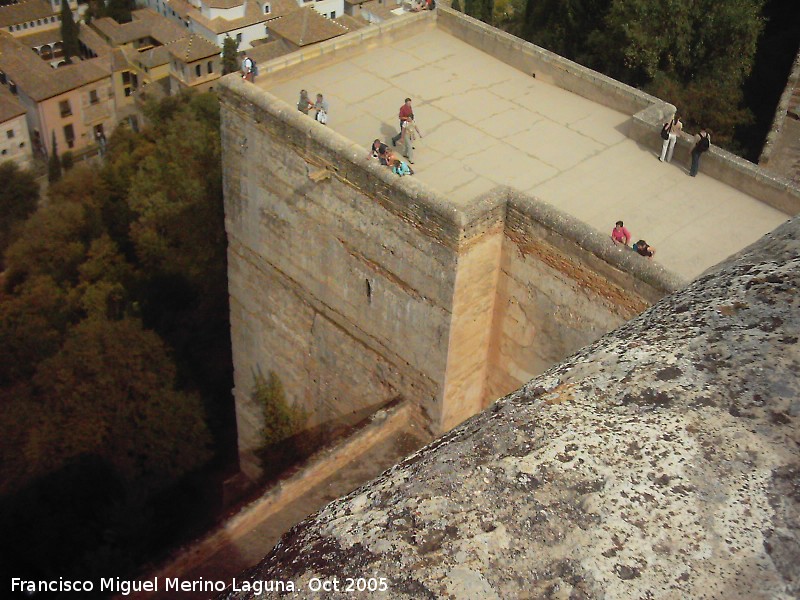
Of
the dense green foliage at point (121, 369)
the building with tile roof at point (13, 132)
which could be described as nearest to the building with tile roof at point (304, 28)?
the building with tile roof at point (13, 132)

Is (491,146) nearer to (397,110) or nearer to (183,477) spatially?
(397,110)

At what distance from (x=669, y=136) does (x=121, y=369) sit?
→ 563 inches

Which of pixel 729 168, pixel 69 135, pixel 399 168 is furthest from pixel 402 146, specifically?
pixel 69 135

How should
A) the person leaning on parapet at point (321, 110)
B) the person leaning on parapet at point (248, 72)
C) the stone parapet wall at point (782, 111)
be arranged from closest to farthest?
the person leaning on parapet at point (321, 110)
the person leaning on parapet at point (248, 72)
the stone parapet wall at point (782, 111)

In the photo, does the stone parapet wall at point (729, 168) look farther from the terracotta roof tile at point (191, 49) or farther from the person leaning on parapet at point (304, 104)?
the terracotta roof tile at point (191, 49)

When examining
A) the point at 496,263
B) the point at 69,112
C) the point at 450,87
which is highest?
the point at 450,87

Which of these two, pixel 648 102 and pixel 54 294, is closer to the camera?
pixel 648 102

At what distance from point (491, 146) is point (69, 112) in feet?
172

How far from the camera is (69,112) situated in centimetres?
5909

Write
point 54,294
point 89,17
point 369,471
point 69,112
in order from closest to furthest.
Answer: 1. point 369,471
2. point 54,294
3. point 69,112
4. point 89,17

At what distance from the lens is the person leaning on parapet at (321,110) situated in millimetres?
12648

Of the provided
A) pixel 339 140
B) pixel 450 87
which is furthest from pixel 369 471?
pixel 450 87

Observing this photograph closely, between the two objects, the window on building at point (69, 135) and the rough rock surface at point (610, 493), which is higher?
the rough rock surface at point (610, 493)

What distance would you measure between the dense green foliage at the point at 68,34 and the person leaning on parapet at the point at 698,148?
6126cm
